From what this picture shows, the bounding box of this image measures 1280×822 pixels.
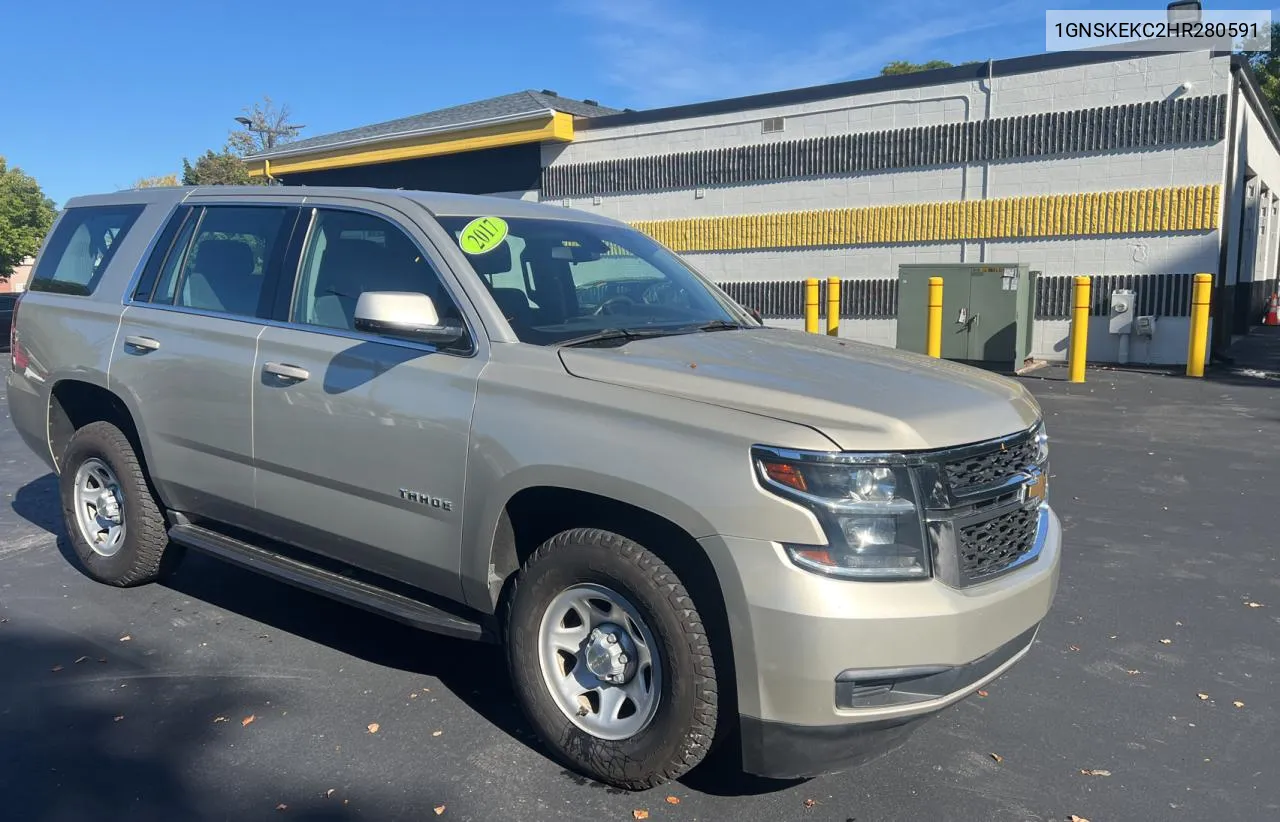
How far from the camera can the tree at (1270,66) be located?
3388cm

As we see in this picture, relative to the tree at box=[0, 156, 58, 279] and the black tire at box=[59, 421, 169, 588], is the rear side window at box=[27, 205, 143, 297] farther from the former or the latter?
the tree at box=[0, 156, 58, 279]

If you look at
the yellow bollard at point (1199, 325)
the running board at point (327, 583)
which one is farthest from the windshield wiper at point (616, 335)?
the yellow bollard at point (1199, 325)

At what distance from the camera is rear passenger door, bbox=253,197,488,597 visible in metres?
3.38

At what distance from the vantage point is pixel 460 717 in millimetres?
3613

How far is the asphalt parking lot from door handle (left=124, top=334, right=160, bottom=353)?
1314mm

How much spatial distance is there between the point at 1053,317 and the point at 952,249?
2119 millimetres

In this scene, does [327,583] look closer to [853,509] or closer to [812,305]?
[853,509]

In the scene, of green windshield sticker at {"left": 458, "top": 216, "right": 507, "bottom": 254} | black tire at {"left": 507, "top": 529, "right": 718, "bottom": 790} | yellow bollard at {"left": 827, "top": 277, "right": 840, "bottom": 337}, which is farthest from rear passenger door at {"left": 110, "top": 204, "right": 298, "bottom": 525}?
yellow bollard at {"left": 827, "top": 277, "right": 840, "bottom": 337}

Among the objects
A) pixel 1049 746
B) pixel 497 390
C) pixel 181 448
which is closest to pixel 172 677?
pixel 181 448

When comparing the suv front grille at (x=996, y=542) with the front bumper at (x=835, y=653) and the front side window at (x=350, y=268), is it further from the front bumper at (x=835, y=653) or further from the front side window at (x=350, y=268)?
the front side window at (x=350, y=268)

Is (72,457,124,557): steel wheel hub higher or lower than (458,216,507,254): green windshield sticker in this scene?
lower

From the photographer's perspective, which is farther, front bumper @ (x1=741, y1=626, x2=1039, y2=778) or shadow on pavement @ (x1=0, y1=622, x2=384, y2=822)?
shadow on pavement @ (x1=0, y1=622, x2=384, y2=822)

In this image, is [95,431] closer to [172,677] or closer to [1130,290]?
[172,677]

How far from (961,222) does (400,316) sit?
14.8 metres
